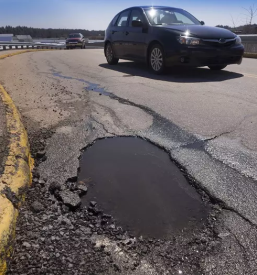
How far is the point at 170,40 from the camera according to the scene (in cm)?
717

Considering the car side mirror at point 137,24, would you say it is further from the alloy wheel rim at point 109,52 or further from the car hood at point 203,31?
the alloy wheel rim at point 109,52

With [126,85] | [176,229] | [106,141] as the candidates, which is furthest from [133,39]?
[176,229]

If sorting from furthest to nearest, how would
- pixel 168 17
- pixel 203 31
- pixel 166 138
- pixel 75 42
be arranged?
pixel 75 42, pixel 168 17, pixel 203 31, pixel 166 138

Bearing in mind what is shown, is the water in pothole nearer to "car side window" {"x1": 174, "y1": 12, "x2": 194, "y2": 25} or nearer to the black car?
the black car

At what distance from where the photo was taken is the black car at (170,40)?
22.8 ft

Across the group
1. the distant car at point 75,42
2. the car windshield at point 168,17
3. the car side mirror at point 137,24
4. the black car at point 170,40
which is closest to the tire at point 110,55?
the black car at point 170,40

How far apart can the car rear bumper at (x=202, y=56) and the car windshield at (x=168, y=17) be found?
1.40m

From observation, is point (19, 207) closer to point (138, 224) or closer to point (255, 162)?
point (138, 224)

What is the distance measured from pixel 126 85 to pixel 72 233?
197 inches

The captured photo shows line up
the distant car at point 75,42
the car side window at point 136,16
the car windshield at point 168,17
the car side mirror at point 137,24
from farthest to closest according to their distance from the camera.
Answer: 1. the distant car at point 75,42
2. the car side window at point 136,16
3. the car side mirror at point 137,24
4. the car windshield at point 168,17

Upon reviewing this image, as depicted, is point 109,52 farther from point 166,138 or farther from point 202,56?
point 166,138

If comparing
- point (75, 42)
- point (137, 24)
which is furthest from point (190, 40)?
point (75, 42)

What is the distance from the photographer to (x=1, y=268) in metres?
1.59

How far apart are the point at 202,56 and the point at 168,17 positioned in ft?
6.67
